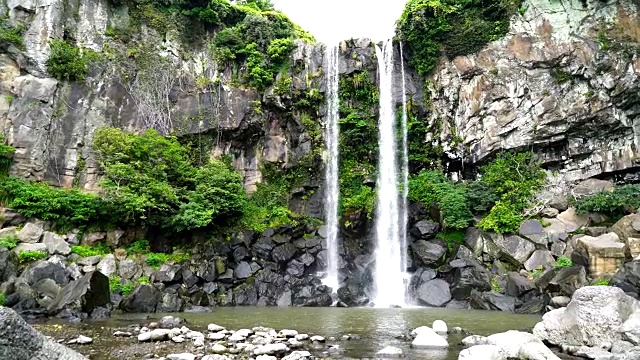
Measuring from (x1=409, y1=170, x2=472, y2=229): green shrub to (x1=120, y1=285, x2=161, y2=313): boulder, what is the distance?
13378 mm

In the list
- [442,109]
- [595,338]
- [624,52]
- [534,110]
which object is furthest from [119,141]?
[624,52]

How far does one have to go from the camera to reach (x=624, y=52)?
2042 centimetres

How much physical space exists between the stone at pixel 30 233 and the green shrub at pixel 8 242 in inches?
11.2

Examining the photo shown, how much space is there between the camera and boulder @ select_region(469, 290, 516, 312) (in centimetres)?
1578

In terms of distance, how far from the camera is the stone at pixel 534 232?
1865 centimetres

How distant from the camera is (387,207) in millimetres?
22984

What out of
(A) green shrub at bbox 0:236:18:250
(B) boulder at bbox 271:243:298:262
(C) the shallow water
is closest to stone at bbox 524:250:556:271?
(C) the shallow water

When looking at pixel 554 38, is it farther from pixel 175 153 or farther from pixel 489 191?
pixel 175 153

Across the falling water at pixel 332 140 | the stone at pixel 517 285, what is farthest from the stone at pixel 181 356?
the falling water at pixel 332 140

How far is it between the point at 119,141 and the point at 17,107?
4.74 m

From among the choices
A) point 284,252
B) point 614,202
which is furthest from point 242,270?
point 614,202

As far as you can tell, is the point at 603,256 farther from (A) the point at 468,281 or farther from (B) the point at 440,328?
(B) the point at 440,328

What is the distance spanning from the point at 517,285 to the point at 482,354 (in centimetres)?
1079

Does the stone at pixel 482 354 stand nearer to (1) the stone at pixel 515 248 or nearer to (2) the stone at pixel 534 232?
(1) the stone at pixel 515 248
